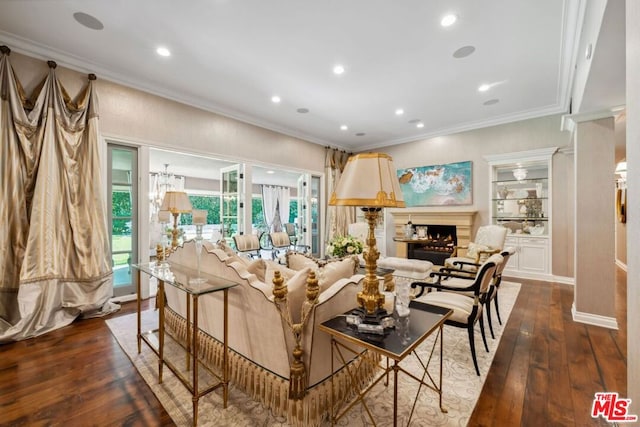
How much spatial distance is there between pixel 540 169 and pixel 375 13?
4.85 m

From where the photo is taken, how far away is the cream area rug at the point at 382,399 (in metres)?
1.64

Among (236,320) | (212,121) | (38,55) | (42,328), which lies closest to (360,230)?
(212,121)

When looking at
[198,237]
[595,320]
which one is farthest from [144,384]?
[595,320]

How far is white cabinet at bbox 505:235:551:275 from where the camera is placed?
4.94 m

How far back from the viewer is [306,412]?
4.91 feet

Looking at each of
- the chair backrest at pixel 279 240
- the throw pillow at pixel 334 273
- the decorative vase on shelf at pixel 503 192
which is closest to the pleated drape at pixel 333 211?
the chair backrest at pixel 279 240

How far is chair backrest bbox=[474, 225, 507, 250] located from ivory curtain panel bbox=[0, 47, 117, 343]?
564 centimetres

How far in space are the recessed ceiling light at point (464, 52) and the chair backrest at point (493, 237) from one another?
272 centimetres

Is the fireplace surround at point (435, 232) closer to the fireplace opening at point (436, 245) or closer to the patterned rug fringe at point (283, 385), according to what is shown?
the fireplace opening at point (436, 245)

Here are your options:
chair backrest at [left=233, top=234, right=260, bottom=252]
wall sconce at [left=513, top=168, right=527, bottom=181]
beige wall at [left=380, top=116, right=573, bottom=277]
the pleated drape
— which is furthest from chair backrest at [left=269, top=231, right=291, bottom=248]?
wall sconce at [left=513, top=168, right=527, bottom=181]

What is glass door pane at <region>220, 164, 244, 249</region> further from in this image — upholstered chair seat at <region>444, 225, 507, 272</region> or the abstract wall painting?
the abstract wall painting

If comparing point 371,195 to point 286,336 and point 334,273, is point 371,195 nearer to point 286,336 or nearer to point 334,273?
point 334,273

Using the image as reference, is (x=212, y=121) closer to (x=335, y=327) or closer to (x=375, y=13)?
(x=375, y=13)

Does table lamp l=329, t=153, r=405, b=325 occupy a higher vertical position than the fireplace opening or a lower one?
higher
